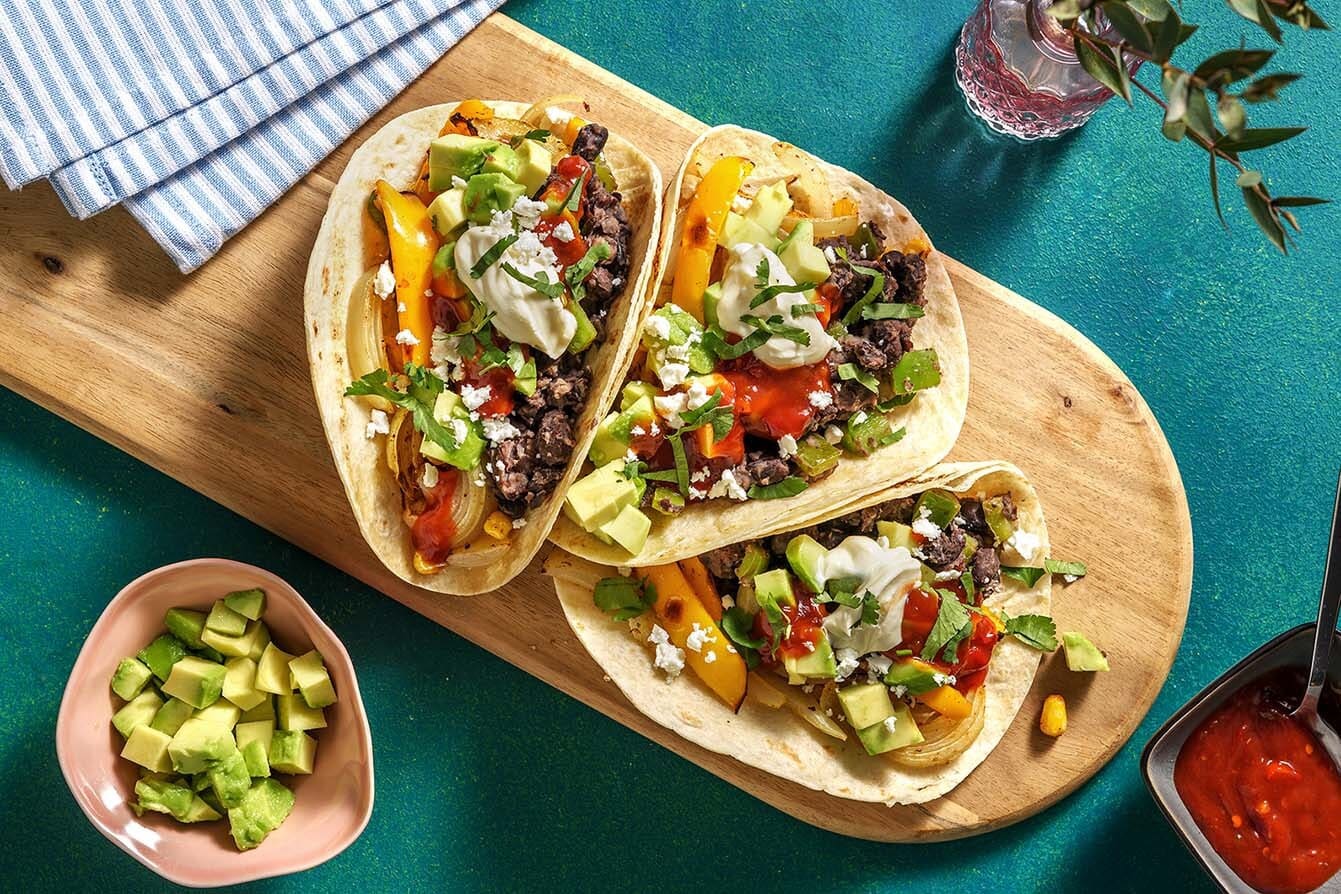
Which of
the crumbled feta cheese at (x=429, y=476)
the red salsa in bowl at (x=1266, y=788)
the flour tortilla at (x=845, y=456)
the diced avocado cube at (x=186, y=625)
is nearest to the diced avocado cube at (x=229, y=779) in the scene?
the diced avocado cube at (x=186, y=625)

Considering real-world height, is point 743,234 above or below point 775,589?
above

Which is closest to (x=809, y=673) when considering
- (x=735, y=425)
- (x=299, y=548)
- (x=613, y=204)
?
(x=735, y=425)

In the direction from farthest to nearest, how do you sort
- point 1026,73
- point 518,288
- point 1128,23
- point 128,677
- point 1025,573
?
1. point 1026,73
2. point 1025,573
3. point 128,677
4. point 518,288
5. point 1128,23

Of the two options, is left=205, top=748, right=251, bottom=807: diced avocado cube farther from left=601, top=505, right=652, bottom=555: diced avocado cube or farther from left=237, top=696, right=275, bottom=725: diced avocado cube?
left=601, top=505, right=652, bottom=555: diced avocado cube

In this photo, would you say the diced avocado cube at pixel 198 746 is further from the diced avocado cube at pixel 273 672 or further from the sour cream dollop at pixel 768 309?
the sour cream dollop at pixel 768 309

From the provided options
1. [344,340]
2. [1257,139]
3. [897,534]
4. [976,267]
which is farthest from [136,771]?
[1257,139]

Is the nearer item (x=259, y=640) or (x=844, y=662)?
(x=844, y=662)

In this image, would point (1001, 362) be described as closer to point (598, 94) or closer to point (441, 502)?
point (598, 94)

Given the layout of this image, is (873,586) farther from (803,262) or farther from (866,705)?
(803,262)
